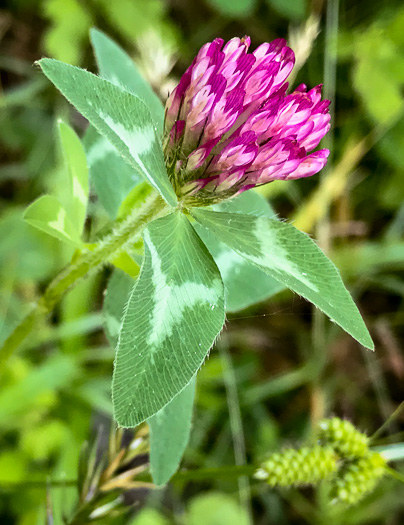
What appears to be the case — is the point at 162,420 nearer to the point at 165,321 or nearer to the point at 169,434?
the point at 169,434

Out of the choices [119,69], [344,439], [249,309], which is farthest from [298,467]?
[249,309]

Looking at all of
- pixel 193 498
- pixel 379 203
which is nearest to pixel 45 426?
pixel 193 498

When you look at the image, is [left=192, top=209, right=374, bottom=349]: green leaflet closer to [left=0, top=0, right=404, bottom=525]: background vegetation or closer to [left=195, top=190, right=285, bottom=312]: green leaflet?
[left=195, top=190, right=285, bottom=312]: green leaflet

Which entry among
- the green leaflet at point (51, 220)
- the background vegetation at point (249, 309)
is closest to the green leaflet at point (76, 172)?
the green leaflet at point (51, 220)

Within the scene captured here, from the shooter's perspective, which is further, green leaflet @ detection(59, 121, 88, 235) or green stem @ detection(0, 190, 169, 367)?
green leaflet @ detection(59, 121, 88, 235)

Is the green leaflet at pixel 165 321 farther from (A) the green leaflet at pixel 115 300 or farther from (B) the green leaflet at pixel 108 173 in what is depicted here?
(B) the green leaflet at pixel 108 173

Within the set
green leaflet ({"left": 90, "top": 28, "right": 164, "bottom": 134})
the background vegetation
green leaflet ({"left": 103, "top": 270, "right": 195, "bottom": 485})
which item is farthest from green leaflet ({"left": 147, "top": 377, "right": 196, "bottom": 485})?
the background vegetation
